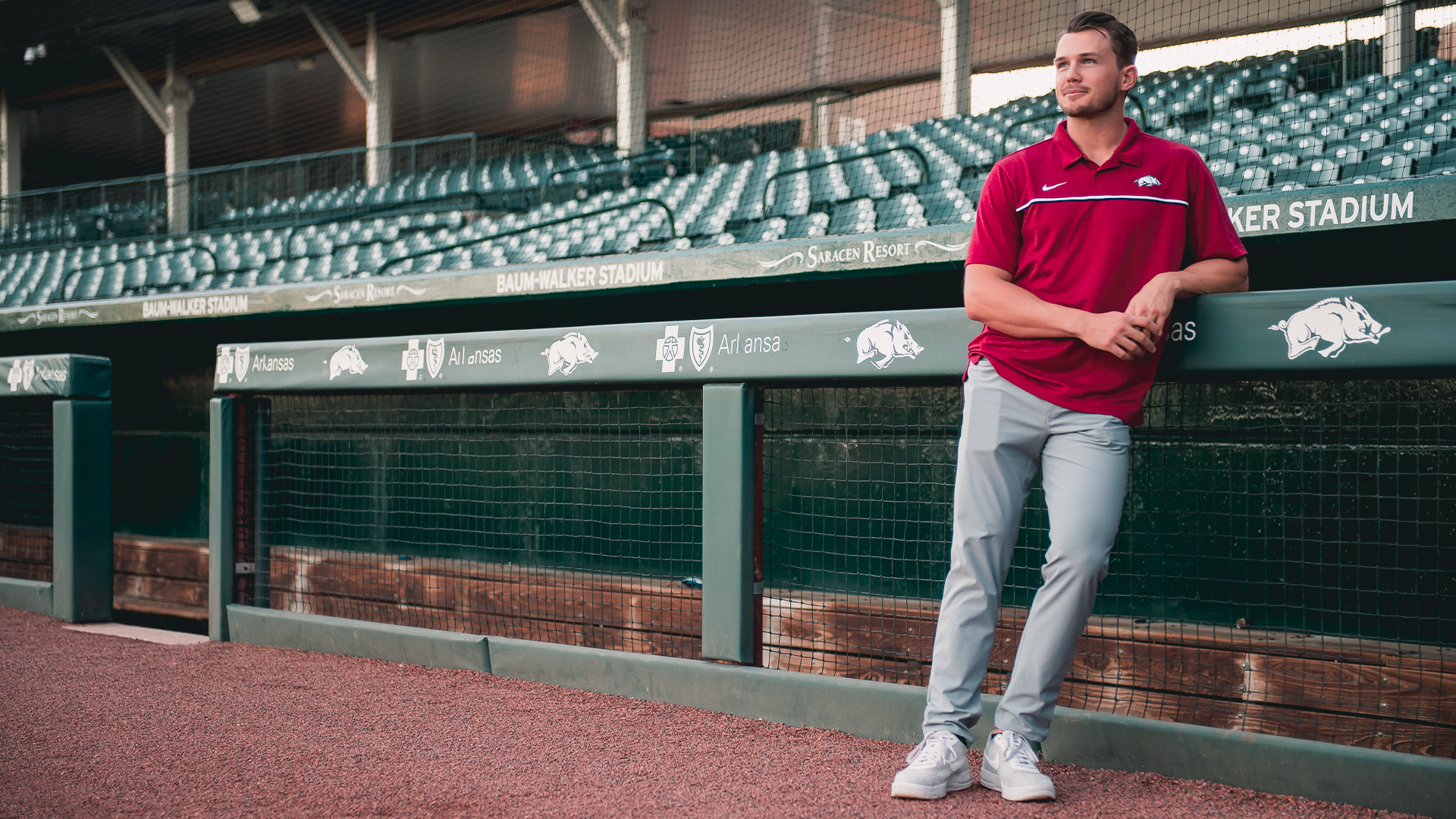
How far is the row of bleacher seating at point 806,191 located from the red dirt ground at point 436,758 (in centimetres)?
329

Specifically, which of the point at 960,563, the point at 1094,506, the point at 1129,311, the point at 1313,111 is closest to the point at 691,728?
the point at 960,563

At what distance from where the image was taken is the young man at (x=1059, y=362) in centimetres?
200

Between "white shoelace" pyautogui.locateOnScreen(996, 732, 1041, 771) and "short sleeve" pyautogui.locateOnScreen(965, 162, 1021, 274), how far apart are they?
0.93 m

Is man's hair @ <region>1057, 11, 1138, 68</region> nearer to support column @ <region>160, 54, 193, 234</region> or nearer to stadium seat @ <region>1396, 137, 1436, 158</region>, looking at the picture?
stadium seat @ <region>1396, 137, 1436, 158</region>

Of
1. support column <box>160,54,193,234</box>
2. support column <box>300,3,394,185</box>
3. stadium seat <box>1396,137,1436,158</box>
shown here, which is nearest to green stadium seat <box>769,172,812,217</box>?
stadium seat <box>1396,137,1436,158</box>

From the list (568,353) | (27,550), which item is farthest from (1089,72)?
(27,550)

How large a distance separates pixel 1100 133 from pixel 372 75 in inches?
602

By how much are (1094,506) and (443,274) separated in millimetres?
4254

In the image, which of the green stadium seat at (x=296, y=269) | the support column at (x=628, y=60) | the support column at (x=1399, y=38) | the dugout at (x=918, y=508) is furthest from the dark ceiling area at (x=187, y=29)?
the dugout at (x=918, y=508)

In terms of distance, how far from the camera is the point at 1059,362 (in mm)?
2029

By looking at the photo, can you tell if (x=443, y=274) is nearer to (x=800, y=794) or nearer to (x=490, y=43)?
(x=800, y=794)

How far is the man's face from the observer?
200 centimetres

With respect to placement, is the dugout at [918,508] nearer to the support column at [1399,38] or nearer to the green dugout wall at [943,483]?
the green dugout wall at [943,483]

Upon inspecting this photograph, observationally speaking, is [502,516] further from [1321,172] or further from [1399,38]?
[1399,38]
